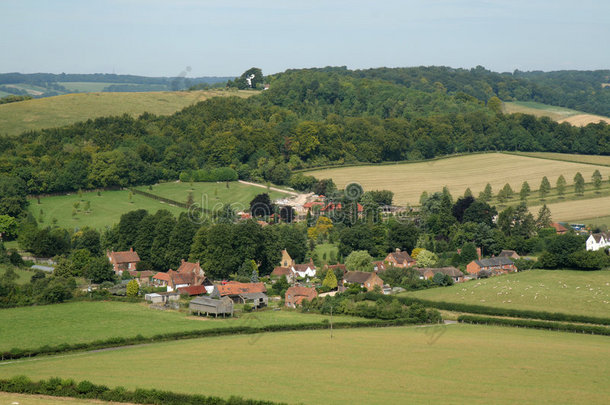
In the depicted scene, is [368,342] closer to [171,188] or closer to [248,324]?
[248,324]

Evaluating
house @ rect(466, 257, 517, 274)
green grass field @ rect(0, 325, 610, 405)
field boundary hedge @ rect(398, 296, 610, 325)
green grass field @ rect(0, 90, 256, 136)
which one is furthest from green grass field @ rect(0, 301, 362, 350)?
green grass field @ rect(0, 90, 256, 136)

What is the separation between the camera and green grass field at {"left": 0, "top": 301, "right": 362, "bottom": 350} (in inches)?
1719

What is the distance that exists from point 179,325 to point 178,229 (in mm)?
20894

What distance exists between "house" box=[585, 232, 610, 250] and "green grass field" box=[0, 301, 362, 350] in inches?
1150

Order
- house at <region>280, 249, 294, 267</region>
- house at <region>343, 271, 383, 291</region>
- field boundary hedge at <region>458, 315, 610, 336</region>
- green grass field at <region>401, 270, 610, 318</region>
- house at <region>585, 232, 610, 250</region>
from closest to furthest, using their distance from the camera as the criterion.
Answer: field boundary hedge at <region>458, 315, 610, 336</region> → green grass field at <region>401, 270, 610, 318</region> → house at <region>343, 271, 383, 291</region> → house at <region>280, 249, 294, 267</region> → house at <region>585, 232, 610, 250</region>

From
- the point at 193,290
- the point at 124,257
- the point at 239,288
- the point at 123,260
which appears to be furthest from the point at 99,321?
the point at 124,257

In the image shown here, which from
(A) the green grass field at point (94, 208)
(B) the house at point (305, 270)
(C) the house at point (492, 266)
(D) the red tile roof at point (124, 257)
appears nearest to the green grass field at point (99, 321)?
(B) the house at point (305, 270)

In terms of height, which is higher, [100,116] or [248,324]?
[100,116]

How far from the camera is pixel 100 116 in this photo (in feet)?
393

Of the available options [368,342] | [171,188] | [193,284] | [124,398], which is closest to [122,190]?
[171,188]

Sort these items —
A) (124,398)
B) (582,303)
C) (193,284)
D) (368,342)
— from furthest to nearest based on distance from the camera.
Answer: (193,284), (582,303), (368,342), (124,398)

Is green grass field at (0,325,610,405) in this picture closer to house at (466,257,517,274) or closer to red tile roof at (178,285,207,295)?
red tile roof at (178,285,207,295)

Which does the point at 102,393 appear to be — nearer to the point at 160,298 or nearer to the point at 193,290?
the point at 160,298

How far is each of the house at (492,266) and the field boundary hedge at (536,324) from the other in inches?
605
